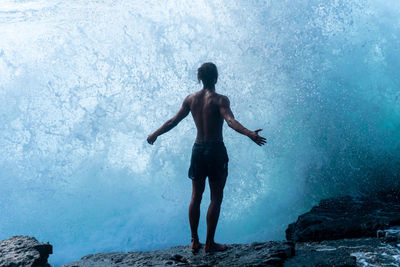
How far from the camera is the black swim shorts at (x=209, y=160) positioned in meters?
3.33

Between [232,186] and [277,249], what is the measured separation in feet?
15.6

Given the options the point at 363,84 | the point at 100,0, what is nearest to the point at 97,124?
the point at 100,0

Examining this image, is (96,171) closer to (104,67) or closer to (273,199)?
(104,67)

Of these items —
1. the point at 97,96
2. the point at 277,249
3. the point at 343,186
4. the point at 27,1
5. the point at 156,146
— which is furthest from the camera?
the point at 27,1

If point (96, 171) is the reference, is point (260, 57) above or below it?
above

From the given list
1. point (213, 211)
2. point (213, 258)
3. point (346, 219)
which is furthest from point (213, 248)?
point (346, 219)

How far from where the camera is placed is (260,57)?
873 cm

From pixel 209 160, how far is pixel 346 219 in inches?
99.1

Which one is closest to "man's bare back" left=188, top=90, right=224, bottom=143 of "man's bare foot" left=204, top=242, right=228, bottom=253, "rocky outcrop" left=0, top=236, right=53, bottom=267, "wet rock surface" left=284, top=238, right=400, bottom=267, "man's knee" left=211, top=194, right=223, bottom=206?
"man's knee" left=211, top=194, right=223, bottom=206

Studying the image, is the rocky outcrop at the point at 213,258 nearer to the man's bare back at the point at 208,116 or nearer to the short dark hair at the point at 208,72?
the man's bare back at the point at 208,116

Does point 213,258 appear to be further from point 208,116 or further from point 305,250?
point 208,116

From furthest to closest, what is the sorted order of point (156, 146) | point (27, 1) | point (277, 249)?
point (27, 1) < point (156, 146) < point (277, 249)

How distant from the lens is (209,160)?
10.9 feet

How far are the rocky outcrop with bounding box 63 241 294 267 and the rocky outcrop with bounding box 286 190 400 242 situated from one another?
133 cm
